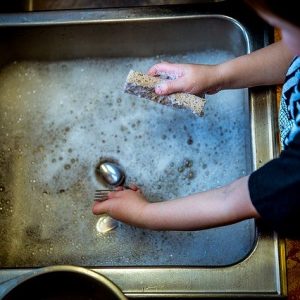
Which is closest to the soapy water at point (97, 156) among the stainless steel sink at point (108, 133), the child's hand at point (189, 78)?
the stainless steel sink at point (108, 133)

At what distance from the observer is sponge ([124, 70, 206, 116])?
2.85 ft

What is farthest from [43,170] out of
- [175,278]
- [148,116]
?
[175,278]

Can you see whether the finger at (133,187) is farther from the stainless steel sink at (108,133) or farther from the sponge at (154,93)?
the sponge at (154,93)

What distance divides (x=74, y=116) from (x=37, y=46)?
17cm

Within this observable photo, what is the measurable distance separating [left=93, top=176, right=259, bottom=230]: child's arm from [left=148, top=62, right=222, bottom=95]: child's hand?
20 cm

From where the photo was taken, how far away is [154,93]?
35.1 inches

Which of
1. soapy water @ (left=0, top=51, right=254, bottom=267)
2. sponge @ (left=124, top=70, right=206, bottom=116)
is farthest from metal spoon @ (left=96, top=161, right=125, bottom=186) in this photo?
sponge @ (left=124, top=70, right=206, bottom=116)

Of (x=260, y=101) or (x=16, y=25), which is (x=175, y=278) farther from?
(x=16, y=25)

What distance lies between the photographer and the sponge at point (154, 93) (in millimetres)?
867

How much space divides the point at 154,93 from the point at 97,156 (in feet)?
0.69

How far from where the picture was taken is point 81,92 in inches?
A: 42.0

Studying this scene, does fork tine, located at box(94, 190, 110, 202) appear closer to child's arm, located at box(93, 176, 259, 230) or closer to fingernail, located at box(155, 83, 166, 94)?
child's arm, located at box(93, 176, 259, 230)

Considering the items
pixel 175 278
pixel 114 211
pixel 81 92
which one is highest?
pixel 81 92

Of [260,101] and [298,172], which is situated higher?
[260,101]
